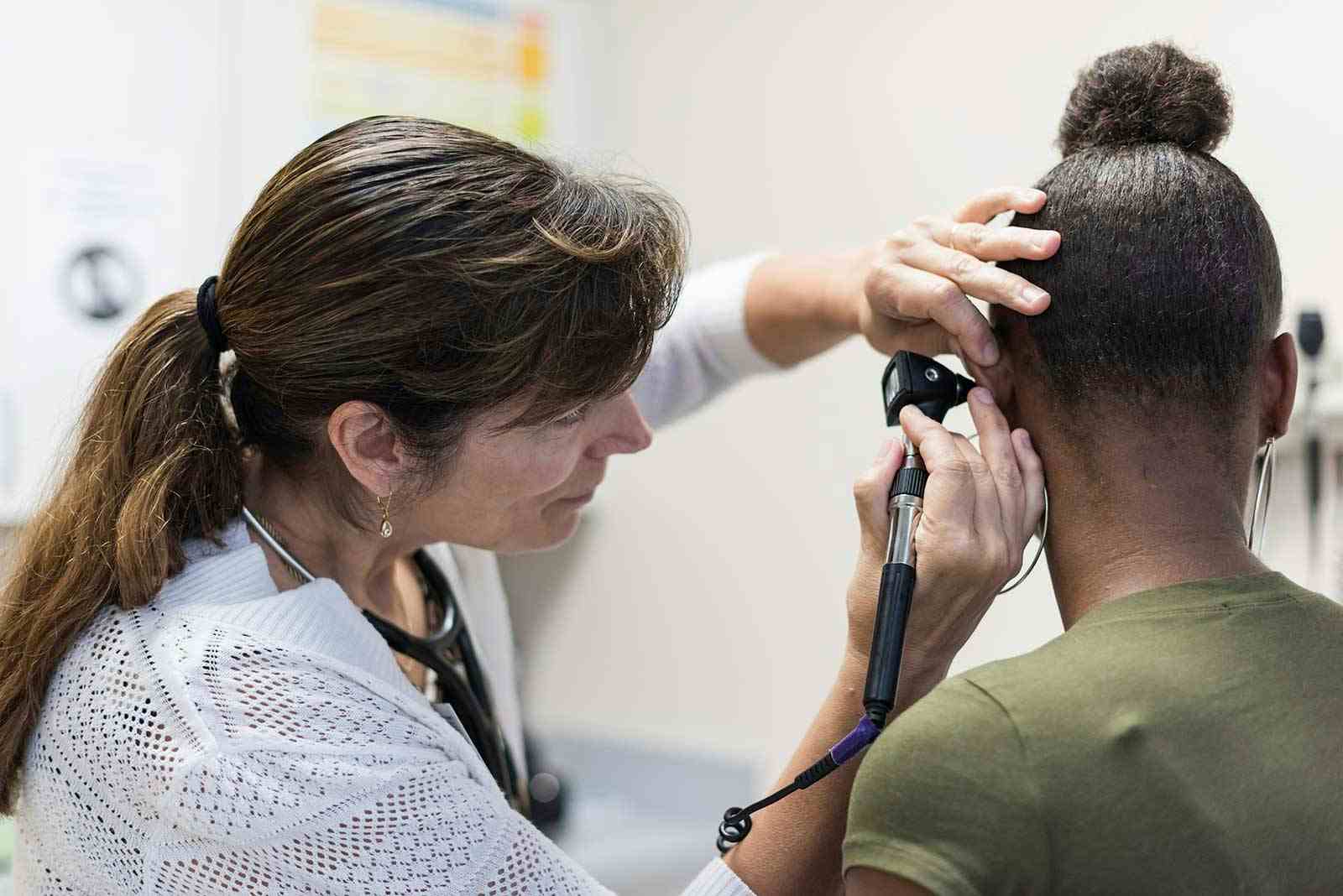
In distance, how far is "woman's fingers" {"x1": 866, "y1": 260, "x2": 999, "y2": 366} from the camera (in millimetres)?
983

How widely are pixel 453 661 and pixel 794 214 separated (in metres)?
1.26

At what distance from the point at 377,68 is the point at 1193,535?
6.28 feet

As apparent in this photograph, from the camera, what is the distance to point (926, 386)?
1.02 m

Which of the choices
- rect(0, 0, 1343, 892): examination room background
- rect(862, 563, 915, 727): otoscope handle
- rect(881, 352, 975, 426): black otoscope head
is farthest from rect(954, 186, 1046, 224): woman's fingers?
rect(0, 0, 1343, 892): examination room background

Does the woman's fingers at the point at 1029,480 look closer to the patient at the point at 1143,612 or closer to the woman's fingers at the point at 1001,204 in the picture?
the patient at the point at 1143,612

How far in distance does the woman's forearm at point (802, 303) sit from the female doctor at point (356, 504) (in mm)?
119

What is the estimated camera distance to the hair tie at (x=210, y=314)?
1.10 metres

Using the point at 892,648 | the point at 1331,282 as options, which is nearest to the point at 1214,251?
the point at 892,648

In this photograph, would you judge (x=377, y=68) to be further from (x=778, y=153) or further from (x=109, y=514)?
(x=109, y=514)

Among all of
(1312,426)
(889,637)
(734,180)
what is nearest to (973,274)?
(889,637)

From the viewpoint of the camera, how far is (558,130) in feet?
8.73

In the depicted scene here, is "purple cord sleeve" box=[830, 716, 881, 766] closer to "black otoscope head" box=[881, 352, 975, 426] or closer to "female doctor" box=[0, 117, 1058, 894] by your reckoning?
"female doctor" box=[0, 117, 1058, 894]

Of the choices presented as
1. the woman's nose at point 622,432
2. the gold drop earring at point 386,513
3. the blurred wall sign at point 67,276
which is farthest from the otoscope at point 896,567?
the blurred wall sign at point 67,276

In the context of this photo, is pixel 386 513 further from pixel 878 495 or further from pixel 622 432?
pixel 878 495
